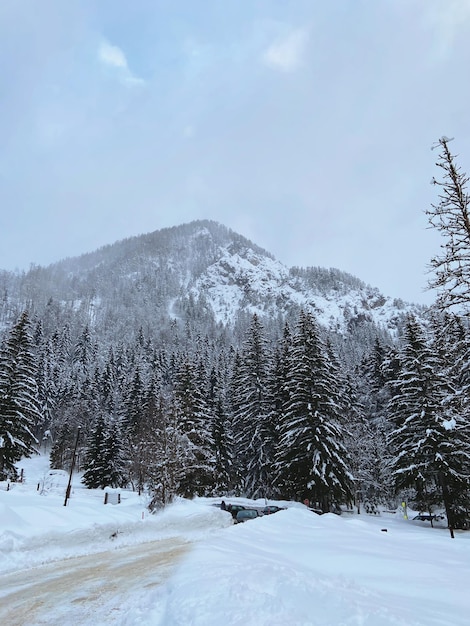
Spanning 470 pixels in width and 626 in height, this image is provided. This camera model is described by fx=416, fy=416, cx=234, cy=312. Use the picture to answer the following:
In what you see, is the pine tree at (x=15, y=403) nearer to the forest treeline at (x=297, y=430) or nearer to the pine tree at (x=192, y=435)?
the forest treeline at (x=297, y=430)

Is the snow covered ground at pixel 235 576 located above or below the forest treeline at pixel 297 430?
below

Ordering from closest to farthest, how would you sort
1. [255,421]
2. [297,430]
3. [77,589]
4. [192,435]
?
[77,589] → [297,430] → [192,435] → [255,421]

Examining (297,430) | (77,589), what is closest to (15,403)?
(297,430)

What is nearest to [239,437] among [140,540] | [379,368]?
[379,368]

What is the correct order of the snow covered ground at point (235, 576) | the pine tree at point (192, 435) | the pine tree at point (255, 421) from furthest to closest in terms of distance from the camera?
the pine tree at point (255, 421)
the pine tree at point (192, 435)
the snow covered ground at point (235, 576)

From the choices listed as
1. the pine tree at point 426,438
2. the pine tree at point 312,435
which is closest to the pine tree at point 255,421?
the pine tree at point 312,435

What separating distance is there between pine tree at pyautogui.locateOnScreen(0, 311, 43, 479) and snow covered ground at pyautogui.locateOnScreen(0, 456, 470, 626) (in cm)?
1510

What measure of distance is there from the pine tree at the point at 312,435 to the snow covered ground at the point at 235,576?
1055 centimetres

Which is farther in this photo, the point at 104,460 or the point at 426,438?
the point at 104,460

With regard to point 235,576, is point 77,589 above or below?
A: below

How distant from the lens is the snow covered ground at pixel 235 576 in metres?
5.69

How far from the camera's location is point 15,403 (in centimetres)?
3206

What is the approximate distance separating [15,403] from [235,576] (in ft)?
98.3

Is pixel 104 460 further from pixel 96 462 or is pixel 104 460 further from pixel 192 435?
pixel 192 435
